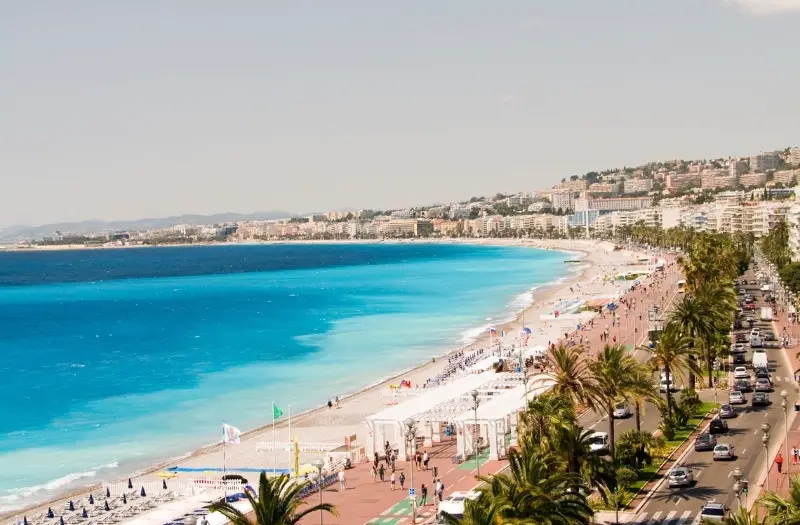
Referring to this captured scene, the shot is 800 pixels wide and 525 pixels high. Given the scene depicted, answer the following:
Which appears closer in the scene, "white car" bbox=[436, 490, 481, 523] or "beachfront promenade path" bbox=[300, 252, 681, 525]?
"white car" bbox=[436, 490, 481, 523]

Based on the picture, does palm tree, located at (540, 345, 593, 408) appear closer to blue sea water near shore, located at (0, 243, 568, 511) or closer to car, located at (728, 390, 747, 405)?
car, located at (728, 390, 747, 405)

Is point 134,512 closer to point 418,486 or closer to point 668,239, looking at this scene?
point 418,486

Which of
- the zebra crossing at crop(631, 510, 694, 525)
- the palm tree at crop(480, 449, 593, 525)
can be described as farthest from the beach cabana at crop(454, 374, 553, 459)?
the palm tree at crop(480, 449, 593, 525)

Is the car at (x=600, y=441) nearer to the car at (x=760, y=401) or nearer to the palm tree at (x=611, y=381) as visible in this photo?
the palm tree at (x=611, y=381)

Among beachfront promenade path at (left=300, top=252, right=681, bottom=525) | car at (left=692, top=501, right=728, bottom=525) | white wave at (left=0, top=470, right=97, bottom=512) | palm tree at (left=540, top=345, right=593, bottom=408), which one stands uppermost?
palm tree at (left=540, top=345, right=593, bottom=408)

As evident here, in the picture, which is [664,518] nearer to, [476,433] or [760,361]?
[476,433]

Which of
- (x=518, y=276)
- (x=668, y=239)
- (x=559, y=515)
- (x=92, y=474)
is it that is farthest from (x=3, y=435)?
(x=668, y=239)

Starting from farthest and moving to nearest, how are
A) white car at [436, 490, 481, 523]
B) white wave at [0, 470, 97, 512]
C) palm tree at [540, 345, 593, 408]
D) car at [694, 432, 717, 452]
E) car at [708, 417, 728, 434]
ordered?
white wave at [0, 470, 97, 512], car at [708, 417, 728, 434], car at [694, 432, 717, 452], palm tree at [540, 345, 593, 408], white car at [436, 490, 481, 523]
